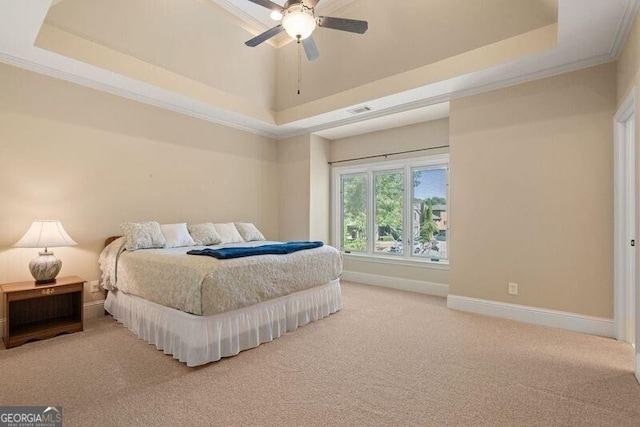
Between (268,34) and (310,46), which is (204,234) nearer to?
(268,34)

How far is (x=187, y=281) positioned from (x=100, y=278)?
1929 mm

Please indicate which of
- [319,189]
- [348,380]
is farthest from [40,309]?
[319,189]

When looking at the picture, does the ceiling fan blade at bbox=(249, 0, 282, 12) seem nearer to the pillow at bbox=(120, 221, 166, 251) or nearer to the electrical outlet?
the pillow at bbox=(120, 221, 166, 251)

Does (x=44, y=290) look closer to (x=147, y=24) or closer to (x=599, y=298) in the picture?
(x=147, y=24)

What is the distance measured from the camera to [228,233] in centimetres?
446

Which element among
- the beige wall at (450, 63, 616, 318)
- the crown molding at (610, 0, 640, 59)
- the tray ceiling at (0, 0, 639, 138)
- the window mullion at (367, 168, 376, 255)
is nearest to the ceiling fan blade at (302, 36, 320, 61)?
the tray ceiling at (0, 0, 639, 138)

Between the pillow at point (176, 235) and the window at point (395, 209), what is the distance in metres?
2.78

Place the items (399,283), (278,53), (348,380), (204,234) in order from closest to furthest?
(348,380), (204,234), (399,283), (278,53)

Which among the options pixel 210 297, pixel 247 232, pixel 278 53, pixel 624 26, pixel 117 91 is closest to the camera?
pixel 210 297

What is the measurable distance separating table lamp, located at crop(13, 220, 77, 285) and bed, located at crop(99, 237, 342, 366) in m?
0.49

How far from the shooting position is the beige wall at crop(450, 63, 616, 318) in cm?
305

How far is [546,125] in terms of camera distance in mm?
3295

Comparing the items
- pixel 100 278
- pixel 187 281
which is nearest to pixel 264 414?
pixel 187 281

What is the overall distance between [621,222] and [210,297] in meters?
3.72
